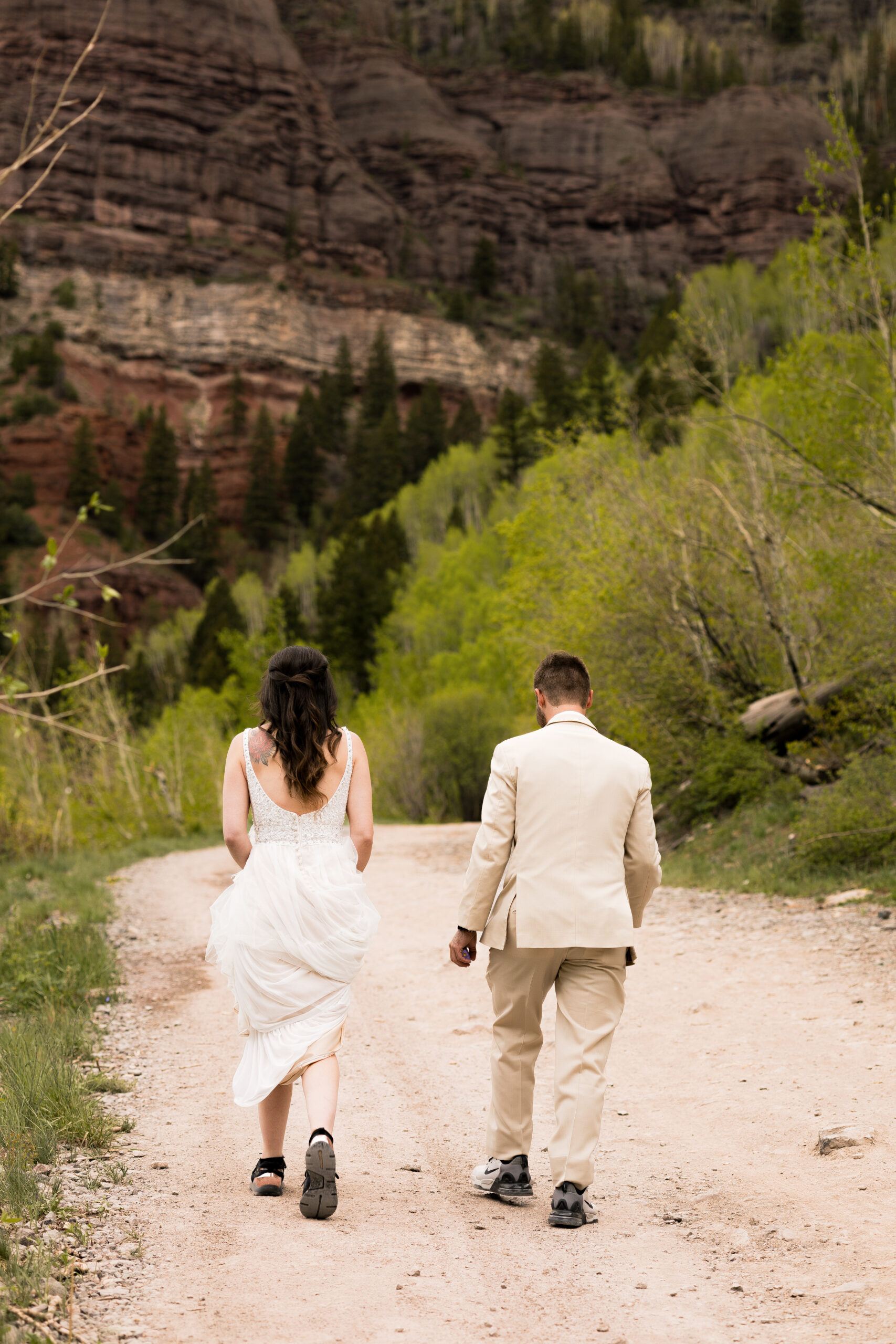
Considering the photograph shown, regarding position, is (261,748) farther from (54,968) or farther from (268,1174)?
(54,968)

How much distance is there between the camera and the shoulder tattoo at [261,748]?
4391 mm

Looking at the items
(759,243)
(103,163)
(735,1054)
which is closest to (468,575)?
(735,1054)

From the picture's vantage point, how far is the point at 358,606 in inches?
2426

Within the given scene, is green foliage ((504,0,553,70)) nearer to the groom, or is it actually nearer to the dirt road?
the dirt road

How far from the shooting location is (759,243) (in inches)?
4774

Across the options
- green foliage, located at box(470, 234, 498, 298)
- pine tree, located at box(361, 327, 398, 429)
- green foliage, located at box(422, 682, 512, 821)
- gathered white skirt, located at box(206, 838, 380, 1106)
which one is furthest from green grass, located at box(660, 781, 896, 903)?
green foliage, located at box(470, 234, 498, 298)

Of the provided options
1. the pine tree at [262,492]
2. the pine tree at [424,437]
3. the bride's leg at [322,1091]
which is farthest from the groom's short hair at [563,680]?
the pine tree at [262,492]

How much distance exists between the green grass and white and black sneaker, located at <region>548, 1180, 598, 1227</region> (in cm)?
727

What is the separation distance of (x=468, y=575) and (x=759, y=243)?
92.6 metres

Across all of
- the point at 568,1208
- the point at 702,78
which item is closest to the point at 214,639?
the point at 568,1208

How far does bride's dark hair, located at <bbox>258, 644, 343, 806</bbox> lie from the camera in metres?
4.34

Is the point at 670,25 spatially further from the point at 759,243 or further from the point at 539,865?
the point at 539,865

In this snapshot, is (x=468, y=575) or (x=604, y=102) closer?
(x=468, y=575)

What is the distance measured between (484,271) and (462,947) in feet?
398
